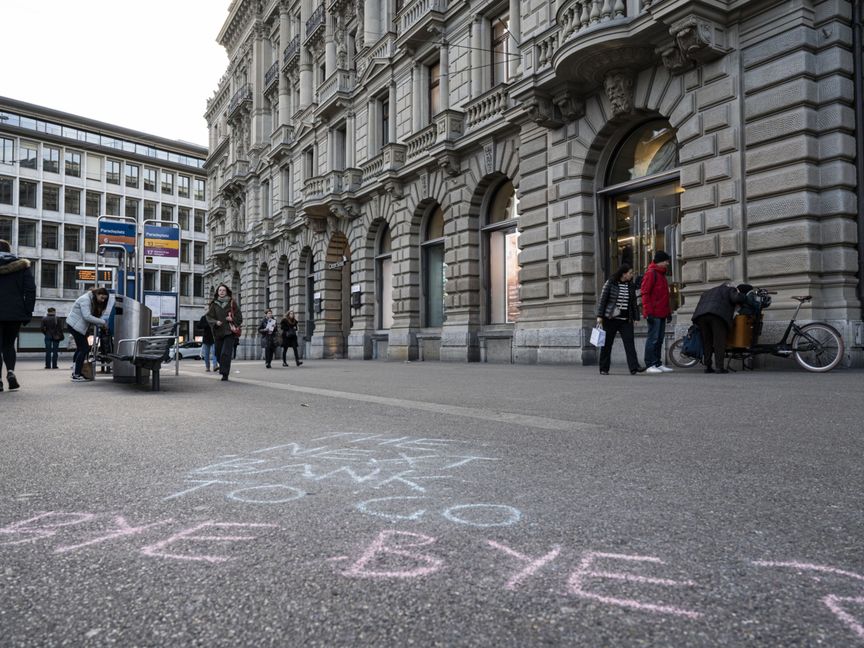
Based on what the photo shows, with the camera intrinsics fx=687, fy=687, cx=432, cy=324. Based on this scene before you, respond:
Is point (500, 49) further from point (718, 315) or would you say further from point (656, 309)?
point (718, 315)

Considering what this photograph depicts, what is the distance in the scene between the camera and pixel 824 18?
11.2m

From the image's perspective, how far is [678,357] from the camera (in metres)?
11.8

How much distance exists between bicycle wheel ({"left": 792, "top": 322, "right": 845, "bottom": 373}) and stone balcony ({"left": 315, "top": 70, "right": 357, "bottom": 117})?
19.8 metres

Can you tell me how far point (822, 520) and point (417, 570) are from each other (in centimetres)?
148

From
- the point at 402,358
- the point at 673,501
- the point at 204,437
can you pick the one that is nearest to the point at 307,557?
the point at 673,501

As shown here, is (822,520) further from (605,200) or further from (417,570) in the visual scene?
(605,200)

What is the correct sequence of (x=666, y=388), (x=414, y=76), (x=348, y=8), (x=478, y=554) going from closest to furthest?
(x=478, y=554) < (x=666, y=388) < (x=414, y=76) < (x=348, y=8)

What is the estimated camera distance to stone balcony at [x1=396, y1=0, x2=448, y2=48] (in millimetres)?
19703

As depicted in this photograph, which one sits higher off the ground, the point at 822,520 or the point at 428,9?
the point at 428,9

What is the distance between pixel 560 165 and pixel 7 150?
54.1m

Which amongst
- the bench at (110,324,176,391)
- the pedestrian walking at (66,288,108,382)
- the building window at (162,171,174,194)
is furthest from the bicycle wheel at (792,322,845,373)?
the building window at (162,171,174,194)

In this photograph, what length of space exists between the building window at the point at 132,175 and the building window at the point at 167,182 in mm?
2479

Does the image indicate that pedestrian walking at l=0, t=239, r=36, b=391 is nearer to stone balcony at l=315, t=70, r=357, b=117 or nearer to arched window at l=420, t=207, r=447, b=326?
arched window at l=420, t=207, r=447, b=326

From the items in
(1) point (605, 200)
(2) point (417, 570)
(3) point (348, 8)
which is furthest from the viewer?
(3) point (348, 8)
